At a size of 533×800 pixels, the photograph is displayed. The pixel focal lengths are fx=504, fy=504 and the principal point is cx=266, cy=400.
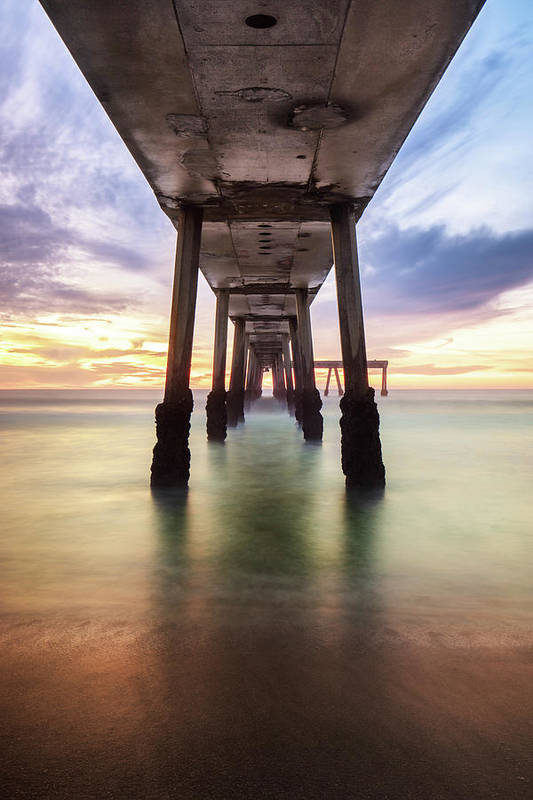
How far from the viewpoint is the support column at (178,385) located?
7723 mm

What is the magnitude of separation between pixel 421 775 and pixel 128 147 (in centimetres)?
707

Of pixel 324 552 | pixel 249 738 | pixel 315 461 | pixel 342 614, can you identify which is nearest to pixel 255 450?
pixel 315 461

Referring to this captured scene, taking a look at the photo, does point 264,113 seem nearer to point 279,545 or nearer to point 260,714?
point 279,545

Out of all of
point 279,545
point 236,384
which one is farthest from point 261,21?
point 236,384

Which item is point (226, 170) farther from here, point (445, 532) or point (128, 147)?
point (445, 532)

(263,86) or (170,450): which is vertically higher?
(263,86)

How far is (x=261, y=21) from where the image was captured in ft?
13.8

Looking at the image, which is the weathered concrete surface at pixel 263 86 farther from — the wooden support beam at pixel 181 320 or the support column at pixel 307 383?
the support column at pixel 307 383

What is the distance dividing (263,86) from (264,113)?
55cm

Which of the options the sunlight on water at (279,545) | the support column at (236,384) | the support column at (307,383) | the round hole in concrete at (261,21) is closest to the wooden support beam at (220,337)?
the support column at (307,383)

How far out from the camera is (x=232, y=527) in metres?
5.30

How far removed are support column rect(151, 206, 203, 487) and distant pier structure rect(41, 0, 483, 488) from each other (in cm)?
2

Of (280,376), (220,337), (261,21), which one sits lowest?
(280,376)

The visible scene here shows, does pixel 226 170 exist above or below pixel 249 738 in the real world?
above
